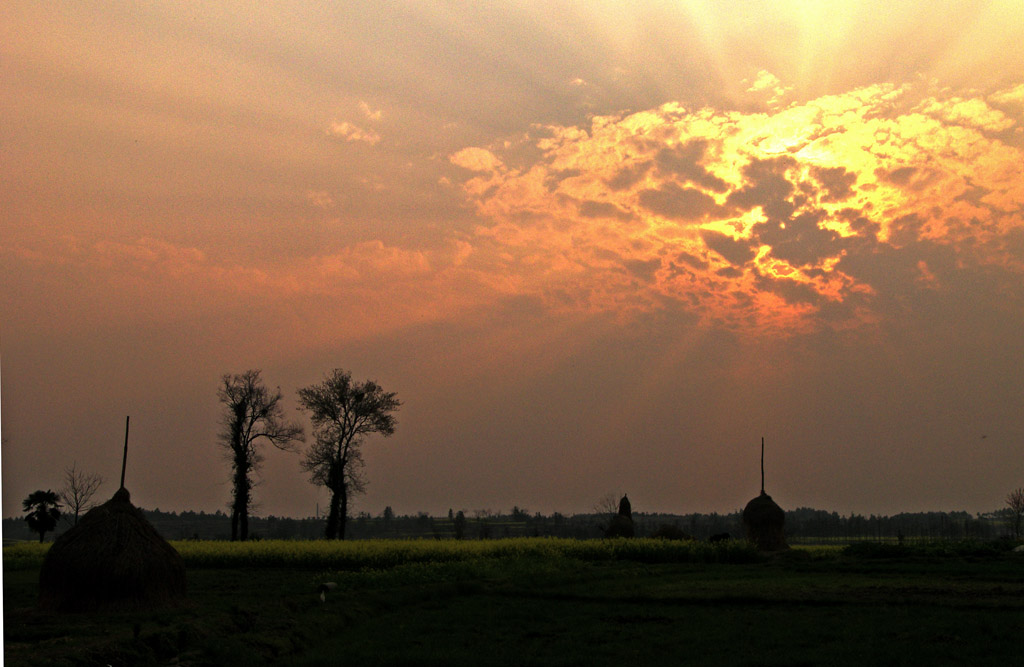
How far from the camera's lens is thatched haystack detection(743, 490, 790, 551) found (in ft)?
179

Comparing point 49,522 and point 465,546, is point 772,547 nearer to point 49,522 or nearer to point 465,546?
point 465,546

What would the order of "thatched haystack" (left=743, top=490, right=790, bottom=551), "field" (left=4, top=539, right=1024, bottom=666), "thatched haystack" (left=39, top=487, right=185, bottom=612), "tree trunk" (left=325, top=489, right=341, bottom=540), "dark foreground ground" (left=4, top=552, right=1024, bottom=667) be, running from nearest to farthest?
"dark foreground ground" (left=4, top=552, right=1024, bottom=667)
"field" (left=4, top=539, right=1024, bottom=666)
"thatched haystack" (left=39, top=487, right=185, bottom=612)
"thatched haystack" (left=743, top=490, right=790, bottom=551)
"tree trunk" (left=325, top=489, right=341, bottom=540)

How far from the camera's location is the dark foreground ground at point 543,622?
15.6m

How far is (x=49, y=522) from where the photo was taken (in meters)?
56.8

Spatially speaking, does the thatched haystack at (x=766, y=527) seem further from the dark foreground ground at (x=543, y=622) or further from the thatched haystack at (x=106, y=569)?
the thatched haystack at (x=106, y=569)

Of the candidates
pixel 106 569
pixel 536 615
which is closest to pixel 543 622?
pixel 536 615

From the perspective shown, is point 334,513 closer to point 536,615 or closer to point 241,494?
point 241,494

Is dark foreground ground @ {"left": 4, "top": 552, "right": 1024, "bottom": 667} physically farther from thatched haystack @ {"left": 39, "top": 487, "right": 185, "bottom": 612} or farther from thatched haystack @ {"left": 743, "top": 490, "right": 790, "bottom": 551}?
thatched haystack @ {"left": 743, "top": 490, "right": 790, "bottom": 551}

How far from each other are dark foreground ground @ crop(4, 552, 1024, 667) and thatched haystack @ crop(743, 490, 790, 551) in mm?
21588

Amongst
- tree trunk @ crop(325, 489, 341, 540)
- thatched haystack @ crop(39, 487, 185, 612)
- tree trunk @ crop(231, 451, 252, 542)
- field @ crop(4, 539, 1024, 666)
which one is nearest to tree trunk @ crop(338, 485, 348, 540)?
tree trunk @ crop(325, 489, 341, 540)

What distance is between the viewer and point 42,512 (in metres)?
56.5

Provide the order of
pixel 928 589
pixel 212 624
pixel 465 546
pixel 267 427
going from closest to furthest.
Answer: pixel 212 624, pixel 928 589, pixel 465 546, pixel 267 427

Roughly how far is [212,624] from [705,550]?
3229 centimetres

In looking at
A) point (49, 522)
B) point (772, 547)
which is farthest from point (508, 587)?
point (49, 522)
